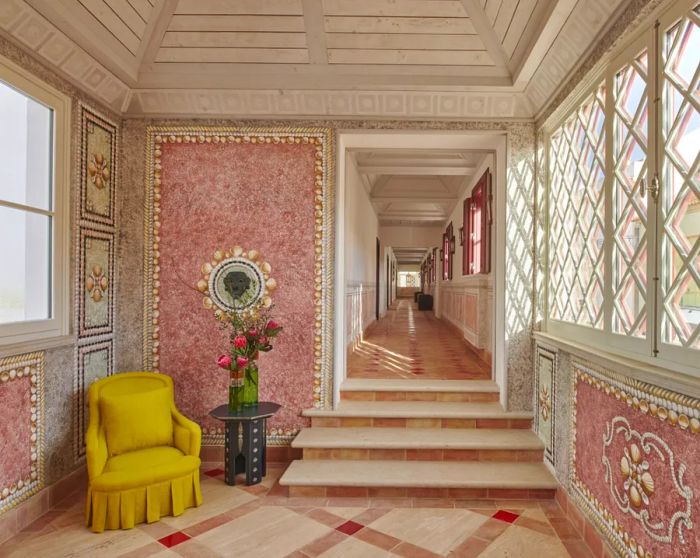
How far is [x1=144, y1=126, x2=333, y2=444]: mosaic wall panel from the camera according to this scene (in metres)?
3.66

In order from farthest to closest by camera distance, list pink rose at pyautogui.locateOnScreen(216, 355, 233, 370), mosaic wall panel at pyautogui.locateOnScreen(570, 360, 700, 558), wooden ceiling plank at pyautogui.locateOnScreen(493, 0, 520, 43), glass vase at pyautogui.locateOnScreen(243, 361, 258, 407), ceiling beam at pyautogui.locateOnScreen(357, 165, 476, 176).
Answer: ceiling beam at pyautogui.locateOnScreen(357, 165, 476, 176) < glass vase at pyautogui.locateOnScreen(243, 361, 258, 407) < pink rose at pyautogui.locateOnScreen(216, 355, 233, 370) < wooden ceiling plank at pyautogui.locateOnScreen(493, 0, 520, 43) < mosaic wall panel at pyautogui.locateOnScreen(570, 360, 700, 558)

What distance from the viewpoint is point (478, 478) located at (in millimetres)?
3051

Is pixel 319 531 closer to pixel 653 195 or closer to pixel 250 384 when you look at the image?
pixel 250 384

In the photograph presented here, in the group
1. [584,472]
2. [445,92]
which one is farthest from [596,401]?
[445,92]

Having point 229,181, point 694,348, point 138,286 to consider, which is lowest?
point 694,348

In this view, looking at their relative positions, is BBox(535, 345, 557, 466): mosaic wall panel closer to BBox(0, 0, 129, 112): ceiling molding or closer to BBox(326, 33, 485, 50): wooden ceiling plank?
BBox(326, 33, 485, 50): wooden ceiling plank

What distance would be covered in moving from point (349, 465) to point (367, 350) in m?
3.16

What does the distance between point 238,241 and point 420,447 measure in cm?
217

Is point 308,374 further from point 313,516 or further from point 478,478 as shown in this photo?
point 478,478

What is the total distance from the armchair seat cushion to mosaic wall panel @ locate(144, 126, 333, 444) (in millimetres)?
787

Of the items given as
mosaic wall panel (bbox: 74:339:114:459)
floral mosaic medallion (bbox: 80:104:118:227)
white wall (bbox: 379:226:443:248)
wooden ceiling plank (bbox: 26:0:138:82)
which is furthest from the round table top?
white wall (bbox: 379:226:443:248)

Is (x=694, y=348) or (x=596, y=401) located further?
(x=596, y=401)

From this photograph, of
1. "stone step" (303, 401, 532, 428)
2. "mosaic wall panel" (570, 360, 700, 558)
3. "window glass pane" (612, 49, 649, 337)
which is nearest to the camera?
"mosaic wall panel" (570, 360, 700, 558)

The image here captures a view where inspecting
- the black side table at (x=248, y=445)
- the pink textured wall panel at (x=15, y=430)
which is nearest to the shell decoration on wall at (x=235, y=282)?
the black side table at (x=248, y=445)
